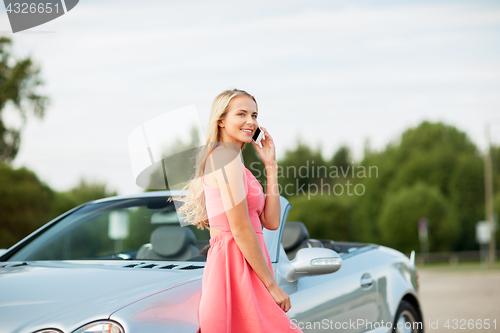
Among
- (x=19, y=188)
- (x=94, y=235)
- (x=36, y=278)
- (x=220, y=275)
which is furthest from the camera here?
(x=94, y=235)

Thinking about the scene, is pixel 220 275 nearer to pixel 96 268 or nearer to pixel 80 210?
pixel 96 268

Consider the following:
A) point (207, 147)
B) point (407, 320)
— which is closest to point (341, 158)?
point (407, 320)

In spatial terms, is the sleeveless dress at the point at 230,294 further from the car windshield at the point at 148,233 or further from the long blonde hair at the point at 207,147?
the car windshield at the point at 148,233

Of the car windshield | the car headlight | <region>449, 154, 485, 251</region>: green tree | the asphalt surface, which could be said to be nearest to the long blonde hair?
the car headlight

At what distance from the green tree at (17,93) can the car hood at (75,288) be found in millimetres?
22822

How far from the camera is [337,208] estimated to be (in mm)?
43469

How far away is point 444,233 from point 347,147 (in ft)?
83.8

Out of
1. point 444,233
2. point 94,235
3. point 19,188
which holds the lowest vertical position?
point 444,233

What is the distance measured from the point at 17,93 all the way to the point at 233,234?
78.2ft

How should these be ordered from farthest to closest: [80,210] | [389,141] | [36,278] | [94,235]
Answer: [389,141], [94,235], [80,210], [36,278]

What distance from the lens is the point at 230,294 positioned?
7.95 ft

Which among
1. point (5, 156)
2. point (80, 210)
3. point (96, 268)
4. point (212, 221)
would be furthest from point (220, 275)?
point (5, 156)

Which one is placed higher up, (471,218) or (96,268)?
(96,268)

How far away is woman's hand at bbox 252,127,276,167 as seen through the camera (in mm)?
2733
